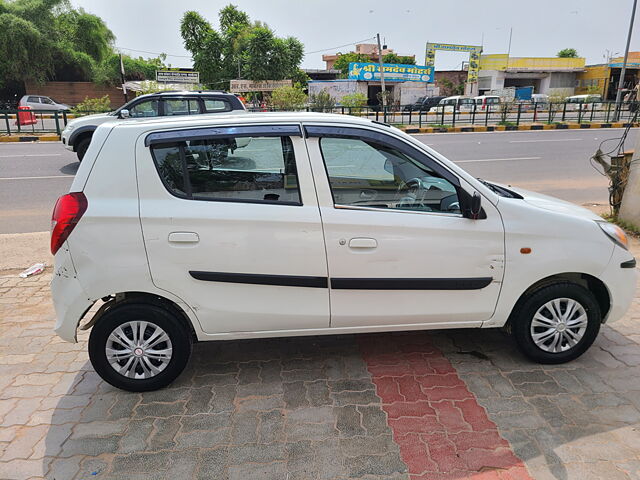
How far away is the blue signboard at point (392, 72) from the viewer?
42062 mm

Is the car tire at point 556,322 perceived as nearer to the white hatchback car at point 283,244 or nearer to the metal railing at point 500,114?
the white hatchback car at point 283,244

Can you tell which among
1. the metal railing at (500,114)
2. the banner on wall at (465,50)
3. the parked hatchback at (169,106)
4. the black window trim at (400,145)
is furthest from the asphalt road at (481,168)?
the banner on wall at (465,50)

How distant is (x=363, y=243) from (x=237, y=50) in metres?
43.7

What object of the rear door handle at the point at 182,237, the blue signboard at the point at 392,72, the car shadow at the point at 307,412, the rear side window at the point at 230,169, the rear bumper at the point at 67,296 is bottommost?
the car shadow at the point at 307,412

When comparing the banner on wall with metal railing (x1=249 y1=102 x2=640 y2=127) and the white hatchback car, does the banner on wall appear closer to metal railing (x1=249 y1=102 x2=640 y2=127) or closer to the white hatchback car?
metal railing (x1=249 y1=102 x2=640 y2=127)

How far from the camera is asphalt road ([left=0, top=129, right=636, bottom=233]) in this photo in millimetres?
8195

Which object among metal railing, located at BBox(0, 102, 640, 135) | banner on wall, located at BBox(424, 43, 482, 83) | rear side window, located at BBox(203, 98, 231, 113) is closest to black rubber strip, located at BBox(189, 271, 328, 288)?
rear side window, located at BBox(203, 98, 231, 113)

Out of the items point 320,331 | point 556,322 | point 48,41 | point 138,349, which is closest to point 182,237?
point 138,349

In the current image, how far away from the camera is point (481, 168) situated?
464 inches

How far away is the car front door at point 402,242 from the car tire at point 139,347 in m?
1.01

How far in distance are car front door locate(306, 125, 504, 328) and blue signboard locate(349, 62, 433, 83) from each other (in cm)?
4139

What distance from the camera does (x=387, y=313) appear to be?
308 cm

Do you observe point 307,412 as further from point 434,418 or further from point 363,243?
point 363,243

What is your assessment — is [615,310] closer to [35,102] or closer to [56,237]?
[56,237]
